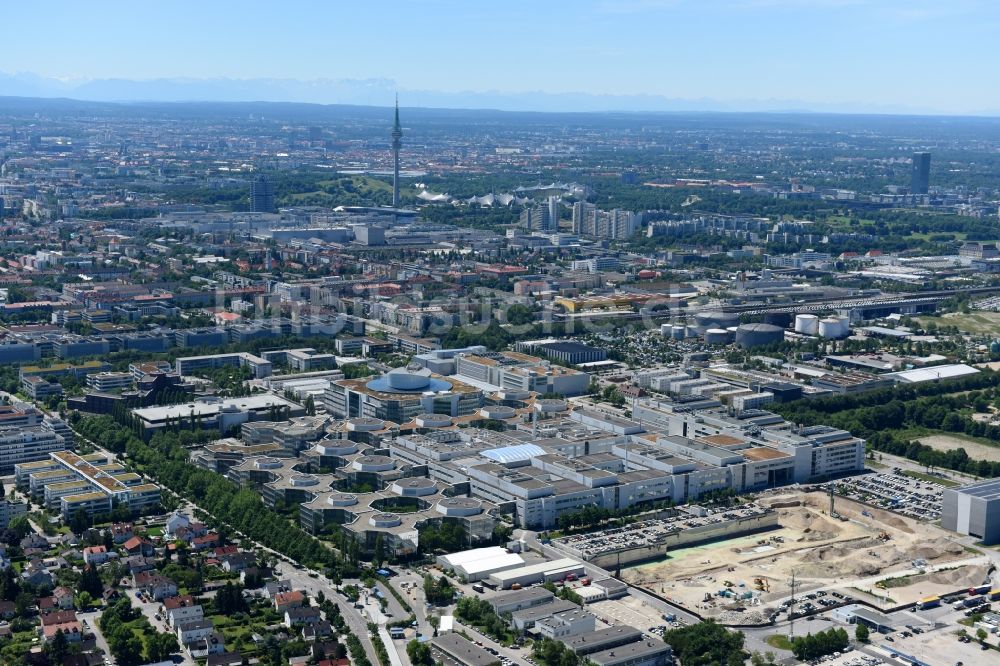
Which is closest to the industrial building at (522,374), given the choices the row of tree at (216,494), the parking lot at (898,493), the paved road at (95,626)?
the row of tree at (216,494)

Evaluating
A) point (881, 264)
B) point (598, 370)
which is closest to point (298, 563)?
point (598, 370)

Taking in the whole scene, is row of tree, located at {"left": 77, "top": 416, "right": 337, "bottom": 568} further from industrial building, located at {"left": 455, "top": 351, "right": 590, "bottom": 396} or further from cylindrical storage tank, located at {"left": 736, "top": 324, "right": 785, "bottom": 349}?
cylindrical storage tank, located at {"left": 736, "top": 324, "right": 785, "bottom": 349}

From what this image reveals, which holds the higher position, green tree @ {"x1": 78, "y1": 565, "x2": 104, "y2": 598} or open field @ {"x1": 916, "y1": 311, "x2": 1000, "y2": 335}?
green tree @ {"x1": 78, "y1": 565, "x2": 104, "y2": 598}

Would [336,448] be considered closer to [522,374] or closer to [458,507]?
[458,507]

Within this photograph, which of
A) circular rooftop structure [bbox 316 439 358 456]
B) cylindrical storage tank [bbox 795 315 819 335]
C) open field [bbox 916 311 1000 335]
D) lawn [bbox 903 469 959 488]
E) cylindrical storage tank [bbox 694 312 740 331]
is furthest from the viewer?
open field [bbox 916 311 1000 335]

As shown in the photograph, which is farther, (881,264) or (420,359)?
(881,264)

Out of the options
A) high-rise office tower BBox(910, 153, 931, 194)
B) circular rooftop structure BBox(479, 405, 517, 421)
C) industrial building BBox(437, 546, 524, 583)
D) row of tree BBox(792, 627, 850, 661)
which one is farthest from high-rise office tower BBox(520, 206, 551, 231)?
row of tree BBox(792, 627, 850, 661)

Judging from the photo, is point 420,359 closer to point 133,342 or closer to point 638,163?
point 133,342
